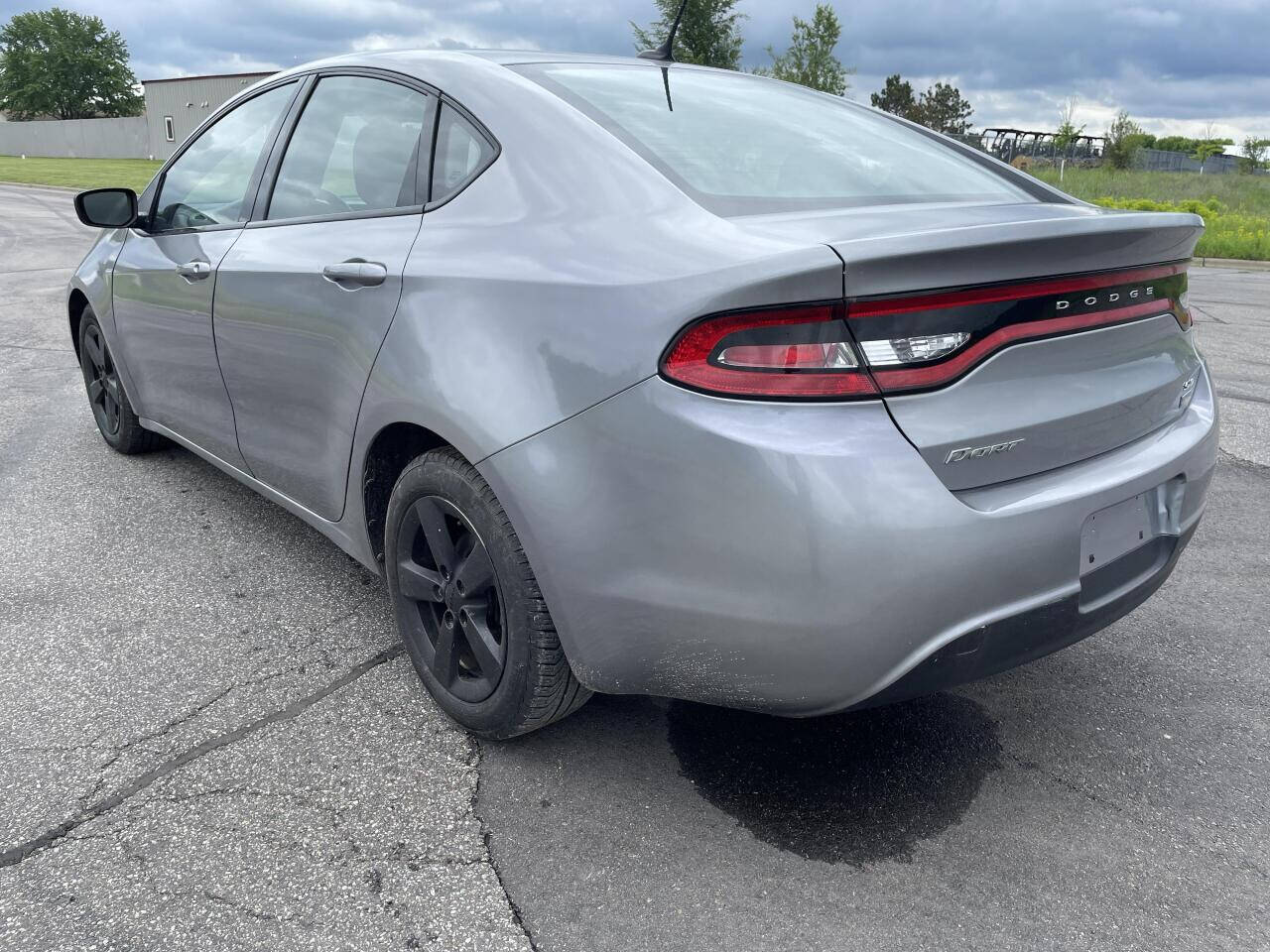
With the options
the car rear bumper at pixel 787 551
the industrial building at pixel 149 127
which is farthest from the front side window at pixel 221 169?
the industrial building at pixel 149 127

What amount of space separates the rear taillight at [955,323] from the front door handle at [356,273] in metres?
1.22

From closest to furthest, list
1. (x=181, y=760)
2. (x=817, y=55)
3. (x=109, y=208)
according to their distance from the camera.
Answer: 1. (x=181, y=760)
2. (x=109, y=208)
3. (x=817, y=55)

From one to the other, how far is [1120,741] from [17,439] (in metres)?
4.98

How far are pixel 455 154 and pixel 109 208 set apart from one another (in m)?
2.08

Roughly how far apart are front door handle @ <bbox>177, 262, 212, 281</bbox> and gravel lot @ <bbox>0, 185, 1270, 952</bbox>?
1.00 metres

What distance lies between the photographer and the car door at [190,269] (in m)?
Answer: 3.29

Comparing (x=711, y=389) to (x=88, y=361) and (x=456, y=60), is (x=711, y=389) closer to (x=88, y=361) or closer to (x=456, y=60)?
(x=456, y=60)

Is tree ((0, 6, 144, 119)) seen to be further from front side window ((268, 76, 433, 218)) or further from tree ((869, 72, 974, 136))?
front side window ((268, 76, 433, 218))

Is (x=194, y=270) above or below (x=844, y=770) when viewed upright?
above

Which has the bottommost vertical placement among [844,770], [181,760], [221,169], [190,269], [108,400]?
[181,760]

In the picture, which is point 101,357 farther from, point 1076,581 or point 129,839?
point 1076,581

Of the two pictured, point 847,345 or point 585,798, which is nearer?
point 847,345

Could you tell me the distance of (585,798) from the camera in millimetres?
2266

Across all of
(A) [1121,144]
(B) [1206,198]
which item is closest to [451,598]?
(B) [1206,198]
